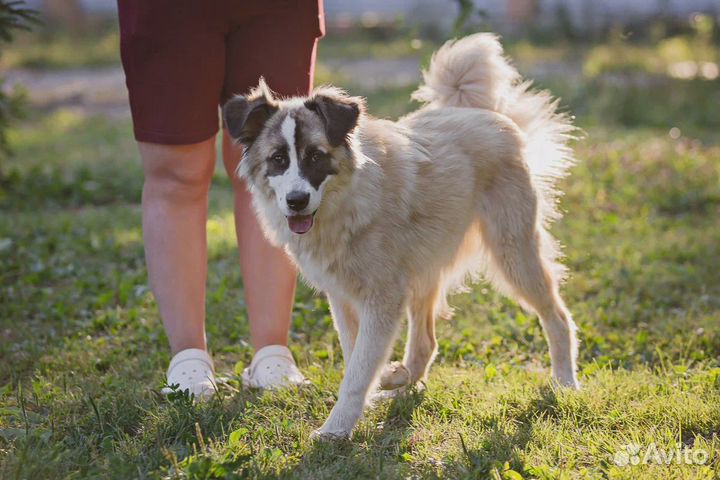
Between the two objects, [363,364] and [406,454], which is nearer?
[406,454]

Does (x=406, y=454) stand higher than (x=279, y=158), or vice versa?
(x=279, y=158)

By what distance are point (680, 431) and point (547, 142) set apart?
1.69m

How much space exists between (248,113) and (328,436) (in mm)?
1337

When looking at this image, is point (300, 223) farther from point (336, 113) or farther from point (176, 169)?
point (176, 169)

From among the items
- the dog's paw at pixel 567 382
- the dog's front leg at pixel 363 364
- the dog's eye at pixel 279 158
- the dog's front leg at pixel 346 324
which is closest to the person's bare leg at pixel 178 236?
the dog's eye at pixel 279 158

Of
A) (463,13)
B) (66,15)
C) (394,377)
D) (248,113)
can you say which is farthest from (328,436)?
(66,15)

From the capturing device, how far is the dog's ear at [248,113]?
11.0 feet

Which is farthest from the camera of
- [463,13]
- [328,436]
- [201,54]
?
[463,13]

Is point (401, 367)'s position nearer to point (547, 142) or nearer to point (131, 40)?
point (547, 142)

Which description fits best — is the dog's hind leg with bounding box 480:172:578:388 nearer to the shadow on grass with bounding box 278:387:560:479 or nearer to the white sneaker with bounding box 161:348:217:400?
the shadow on grass with bounding box 278:387:560:479

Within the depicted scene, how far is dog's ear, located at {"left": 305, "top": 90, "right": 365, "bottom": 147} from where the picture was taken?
3.34m

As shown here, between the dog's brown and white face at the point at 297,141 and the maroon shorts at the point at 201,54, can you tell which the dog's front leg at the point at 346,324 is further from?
the maroon shorts at the point at 201,54

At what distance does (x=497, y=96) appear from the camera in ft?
14.0

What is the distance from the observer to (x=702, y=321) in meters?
4.63
